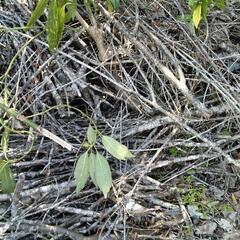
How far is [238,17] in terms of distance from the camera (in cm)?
183

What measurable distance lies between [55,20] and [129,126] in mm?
590

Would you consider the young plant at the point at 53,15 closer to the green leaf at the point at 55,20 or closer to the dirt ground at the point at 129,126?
the green leaf at the point at 55,20

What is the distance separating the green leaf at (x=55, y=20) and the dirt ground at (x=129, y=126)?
12.6 inches

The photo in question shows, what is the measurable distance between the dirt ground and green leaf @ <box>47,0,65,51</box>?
0.32m

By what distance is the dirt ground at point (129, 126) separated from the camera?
132cm

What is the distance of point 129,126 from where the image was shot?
149 cm

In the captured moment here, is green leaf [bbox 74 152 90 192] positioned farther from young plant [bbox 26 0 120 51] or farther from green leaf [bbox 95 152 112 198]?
young plant [bbox 26 0 120 51]

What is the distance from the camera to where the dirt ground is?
4.33 feet

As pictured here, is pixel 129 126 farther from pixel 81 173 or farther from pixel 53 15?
Answer: pixel 53 15

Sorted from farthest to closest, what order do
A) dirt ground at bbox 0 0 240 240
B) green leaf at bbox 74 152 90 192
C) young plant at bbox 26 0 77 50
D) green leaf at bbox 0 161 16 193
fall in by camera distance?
dirt ground at bbox 0 0 240 240 < green leaf at bbox 0 161 16 193 < green leaf at bbox 74 152 90 192 < young plant at bbox 26 0 77 50

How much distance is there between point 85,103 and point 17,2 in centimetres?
46

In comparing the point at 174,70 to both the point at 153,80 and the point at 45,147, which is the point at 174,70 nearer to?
the point at 153,80

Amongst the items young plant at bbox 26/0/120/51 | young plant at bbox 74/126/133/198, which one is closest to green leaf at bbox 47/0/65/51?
young plant at bbox 26/0/120/51

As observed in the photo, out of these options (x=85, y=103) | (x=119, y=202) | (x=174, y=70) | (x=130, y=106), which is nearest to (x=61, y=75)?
(x=85, y=103)
